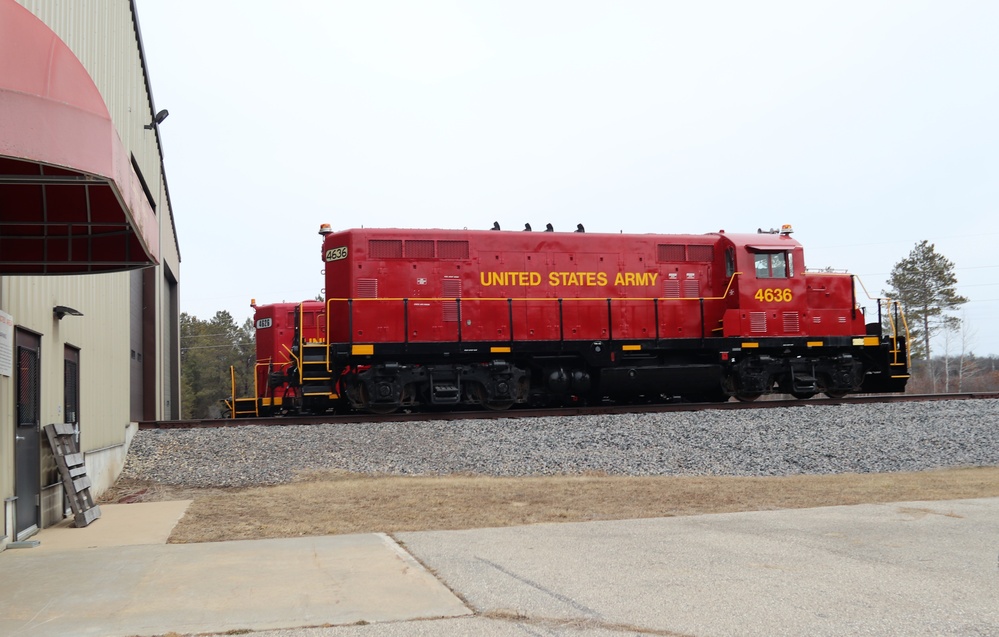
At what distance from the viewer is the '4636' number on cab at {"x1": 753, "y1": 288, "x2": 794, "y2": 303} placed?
17672mm

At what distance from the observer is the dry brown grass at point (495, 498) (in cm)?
771

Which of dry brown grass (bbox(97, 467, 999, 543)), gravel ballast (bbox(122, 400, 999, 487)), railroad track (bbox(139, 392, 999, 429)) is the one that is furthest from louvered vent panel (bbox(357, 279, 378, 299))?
dry brown grass (bbox(97, 467, 999, 543))

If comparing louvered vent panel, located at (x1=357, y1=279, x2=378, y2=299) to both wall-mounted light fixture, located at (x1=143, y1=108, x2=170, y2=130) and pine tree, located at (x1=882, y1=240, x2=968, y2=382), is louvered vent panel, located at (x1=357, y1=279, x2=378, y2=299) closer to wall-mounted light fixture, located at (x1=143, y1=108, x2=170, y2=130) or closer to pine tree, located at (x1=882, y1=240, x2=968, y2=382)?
wall-mounted light fixture, located at (x1=143, y1=108, x2=170, y2=130)

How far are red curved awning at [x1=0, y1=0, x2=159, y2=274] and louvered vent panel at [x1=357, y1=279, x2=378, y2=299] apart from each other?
910 cm

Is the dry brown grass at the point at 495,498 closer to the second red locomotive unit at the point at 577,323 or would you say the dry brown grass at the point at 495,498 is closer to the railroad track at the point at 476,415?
the railroad track at the point at 476,415

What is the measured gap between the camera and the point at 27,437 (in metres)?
7.64

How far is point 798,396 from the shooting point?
58.5ft

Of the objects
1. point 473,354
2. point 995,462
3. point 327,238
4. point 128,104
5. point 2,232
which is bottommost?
point 995,462

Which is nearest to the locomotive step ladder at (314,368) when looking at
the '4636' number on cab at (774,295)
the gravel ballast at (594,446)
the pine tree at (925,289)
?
the gravel ballast at (594,446)

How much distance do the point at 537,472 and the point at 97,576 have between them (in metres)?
A: 7.01

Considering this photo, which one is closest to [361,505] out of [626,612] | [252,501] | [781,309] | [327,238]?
[252,501]

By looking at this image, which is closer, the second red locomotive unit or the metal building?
the metal building

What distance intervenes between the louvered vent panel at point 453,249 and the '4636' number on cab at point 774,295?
6.30 m

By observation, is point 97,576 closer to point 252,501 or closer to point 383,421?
point 252,501
